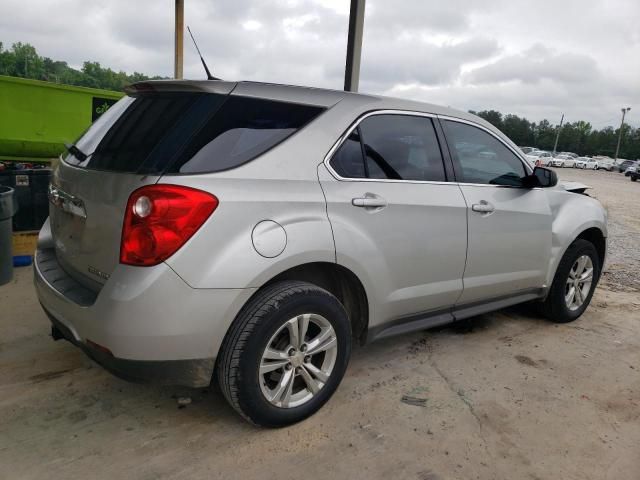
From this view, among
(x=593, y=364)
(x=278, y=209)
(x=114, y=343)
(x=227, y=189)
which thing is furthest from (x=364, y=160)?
(x=593, y=364)

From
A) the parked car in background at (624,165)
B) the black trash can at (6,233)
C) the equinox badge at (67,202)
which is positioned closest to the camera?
the equinox badge at (67,202)

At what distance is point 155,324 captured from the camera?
7.08 ft

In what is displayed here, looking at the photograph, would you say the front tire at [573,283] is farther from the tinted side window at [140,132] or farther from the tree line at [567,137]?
the tree line at [567,137]

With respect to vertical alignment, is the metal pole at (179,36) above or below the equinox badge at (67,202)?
above

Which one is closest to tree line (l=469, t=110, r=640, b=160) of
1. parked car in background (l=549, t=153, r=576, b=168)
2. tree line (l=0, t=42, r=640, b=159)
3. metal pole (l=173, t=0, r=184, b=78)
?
tree line (l=0, t=42, r=640, b=159)

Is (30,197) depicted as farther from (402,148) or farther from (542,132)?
(542,132)

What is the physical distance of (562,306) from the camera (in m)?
4.34

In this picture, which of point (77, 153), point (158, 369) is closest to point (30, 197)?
point (77, 153)

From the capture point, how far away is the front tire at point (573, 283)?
425cm

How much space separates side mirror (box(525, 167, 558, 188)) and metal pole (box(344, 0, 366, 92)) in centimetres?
356

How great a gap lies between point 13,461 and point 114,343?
2.37ft

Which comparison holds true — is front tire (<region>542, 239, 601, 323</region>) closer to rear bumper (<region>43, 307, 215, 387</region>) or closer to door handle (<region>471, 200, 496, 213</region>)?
door handle (<region>471, 200, 496, 213</region>)

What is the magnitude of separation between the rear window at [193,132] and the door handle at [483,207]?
4.10ft

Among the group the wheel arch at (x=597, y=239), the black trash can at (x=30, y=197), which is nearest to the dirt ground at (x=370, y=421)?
the wheel arch at (x=597, y=239)
